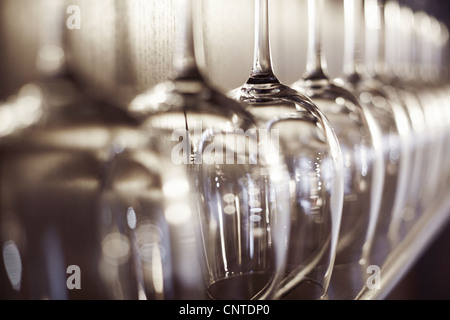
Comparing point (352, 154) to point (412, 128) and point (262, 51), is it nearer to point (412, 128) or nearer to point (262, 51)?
point (262, 51)

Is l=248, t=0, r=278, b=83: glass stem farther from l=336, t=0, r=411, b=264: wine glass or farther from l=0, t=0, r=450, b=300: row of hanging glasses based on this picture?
l=336, t=0, r=411, b=264: wine glass

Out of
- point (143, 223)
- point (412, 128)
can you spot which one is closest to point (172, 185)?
point (143, 223)

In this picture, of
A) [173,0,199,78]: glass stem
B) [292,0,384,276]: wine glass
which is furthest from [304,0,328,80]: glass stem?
[173,0,199,78]: glass stem

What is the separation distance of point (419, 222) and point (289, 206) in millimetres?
385

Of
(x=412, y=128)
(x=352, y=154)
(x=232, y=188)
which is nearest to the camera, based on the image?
(x=232, y=188)

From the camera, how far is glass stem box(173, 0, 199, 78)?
1.21 ft

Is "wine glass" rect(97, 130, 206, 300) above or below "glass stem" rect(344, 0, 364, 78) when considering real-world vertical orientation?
below

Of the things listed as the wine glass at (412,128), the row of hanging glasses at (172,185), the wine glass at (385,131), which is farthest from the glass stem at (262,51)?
the wine glass at (412,128)

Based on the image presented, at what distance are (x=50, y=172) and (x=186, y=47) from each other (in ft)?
0.37

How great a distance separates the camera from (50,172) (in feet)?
1.04

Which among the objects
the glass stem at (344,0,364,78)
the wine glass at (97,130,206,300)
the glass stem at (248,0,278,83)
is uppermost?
the glass stem at (344,0,364,78)

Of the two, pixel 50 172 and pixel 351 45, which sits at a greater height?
pixel 351 45

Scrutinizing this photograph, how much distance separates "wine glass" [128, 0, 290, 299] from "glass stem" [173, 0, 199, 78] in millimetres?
31

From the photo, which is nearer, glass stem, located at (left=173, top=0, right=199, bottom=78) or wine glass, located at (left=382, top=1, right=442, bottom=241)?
glass stem, located at (left=173, top=0, right=199, bottom=78)
